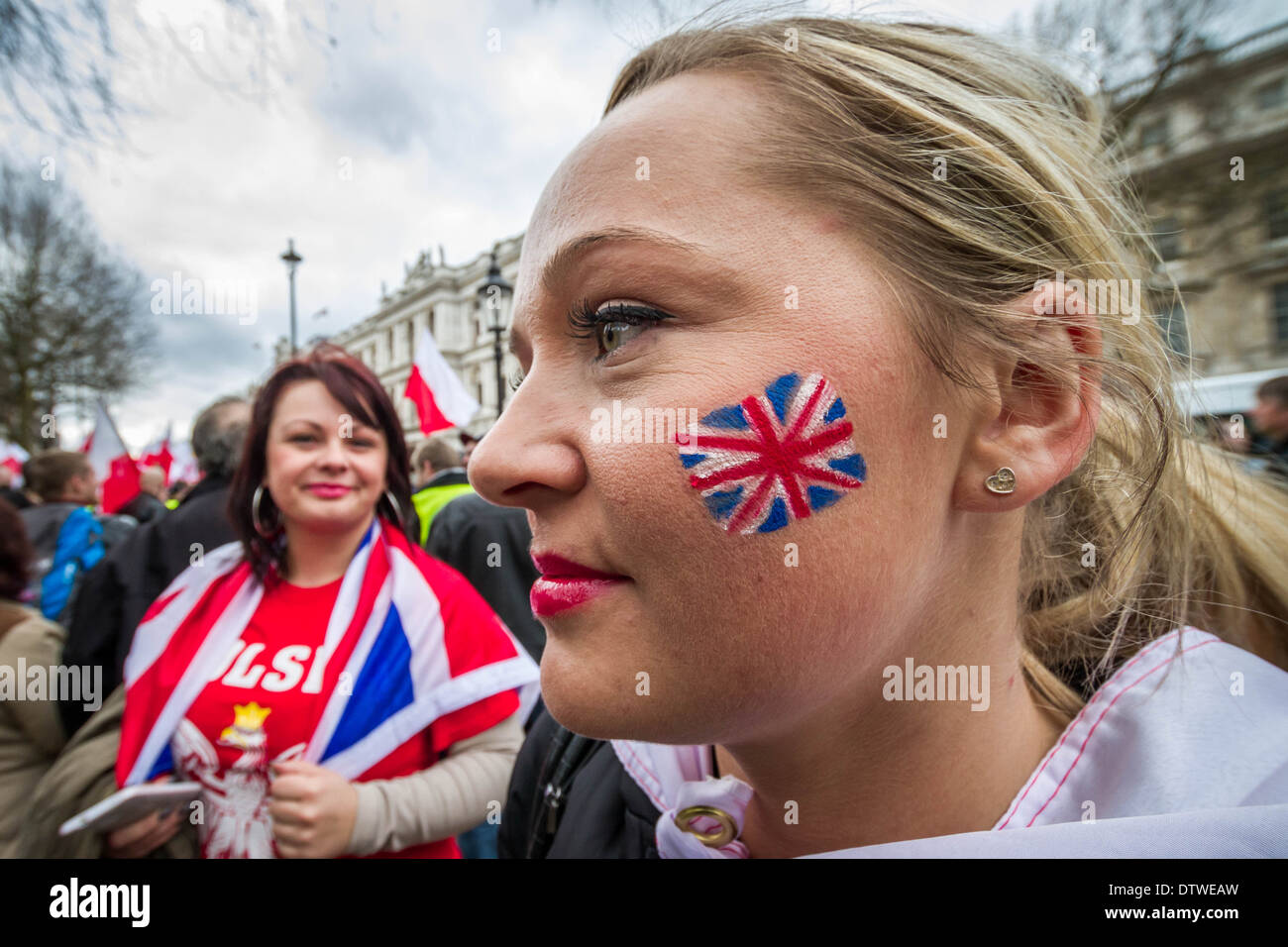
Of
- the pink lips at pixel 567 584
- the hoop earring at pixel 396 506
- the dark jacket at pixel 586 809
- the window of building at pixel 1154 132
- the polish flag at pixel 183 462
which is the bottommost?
the dark jacket at pixel 586 809

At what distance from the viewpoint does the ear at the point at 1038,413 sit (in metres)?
0.82

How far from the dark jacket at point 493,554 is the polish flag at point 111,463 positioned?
254 cm

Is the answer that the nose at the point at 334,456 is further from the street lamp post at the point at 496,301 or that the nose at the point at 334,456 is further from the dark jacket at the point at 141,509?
the dark jacket at the point at 141,509

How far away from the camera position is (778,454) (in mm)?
775

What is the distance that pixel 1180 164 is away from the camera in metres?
3.02

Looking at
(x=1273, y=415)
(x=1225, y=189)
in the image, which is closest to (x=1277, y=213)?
(x=1225, y=189)

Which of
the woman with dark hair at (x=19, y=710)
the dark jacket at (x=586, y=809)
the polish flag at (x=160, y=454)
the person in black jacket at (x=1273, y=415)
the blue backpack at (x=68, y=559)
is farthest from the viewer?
the polish flag at (x=160, y=454)

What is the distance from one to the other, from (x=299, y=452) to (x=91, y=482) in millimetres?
3105

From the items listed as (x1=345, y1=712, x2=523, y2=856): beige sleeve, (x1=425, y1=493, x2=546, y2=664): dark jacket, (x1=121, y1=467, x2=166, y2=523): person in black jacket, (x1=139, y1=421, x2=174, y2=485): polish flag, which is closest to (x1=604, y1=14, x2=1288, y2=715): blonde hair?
(x1=345, y1=712, x2=523, y2=856): beige sleeve

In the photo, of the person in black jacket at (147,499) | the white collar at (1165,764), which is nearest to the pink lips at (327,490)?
the white collar at (1165,764)

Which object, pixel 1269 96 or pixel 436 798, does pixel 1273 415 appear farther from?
pixel 436 798

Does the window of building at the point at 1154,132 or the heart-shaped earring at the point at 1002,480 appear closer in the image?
the heart-shaped earring at the point at 1002,480
